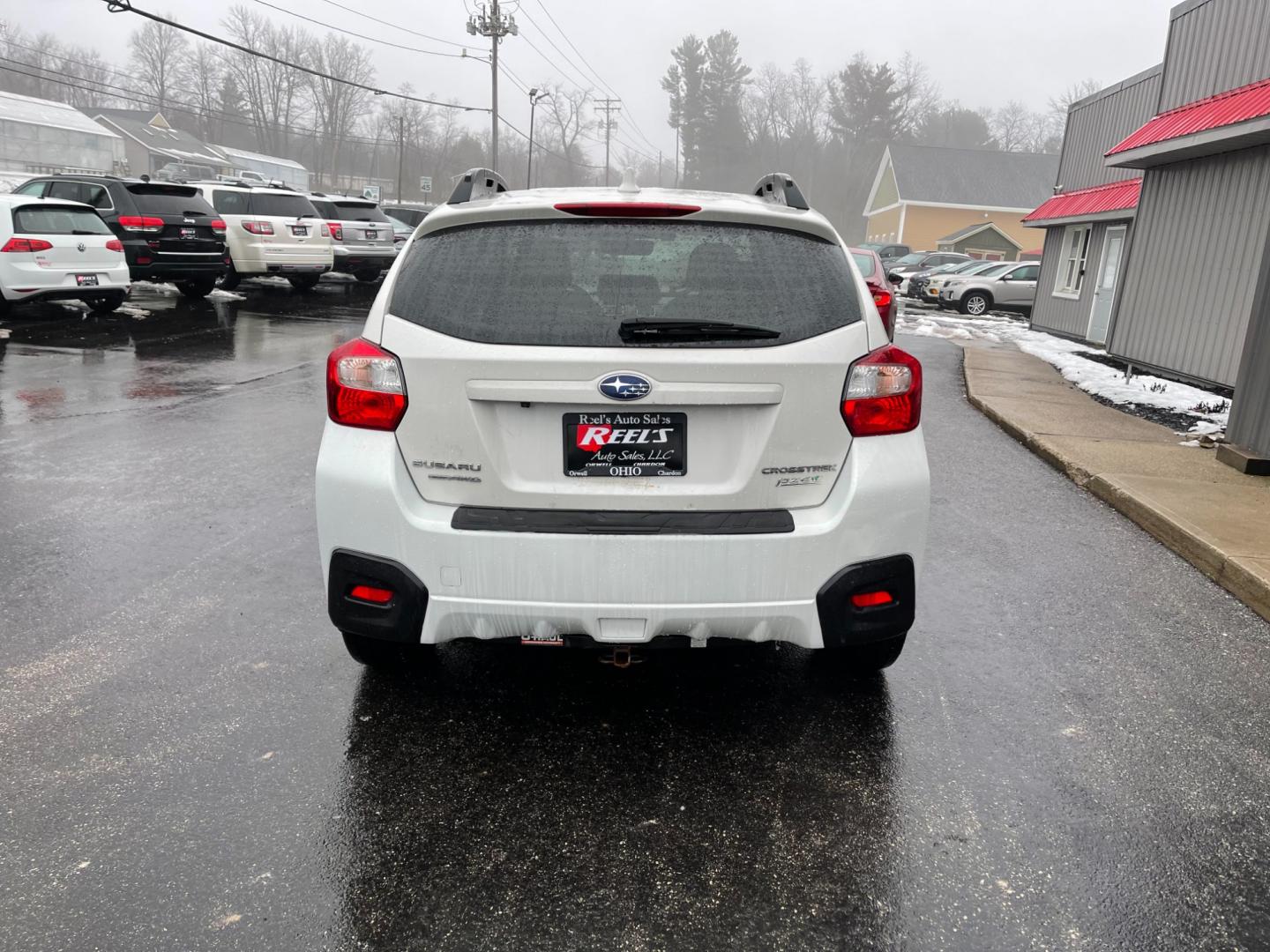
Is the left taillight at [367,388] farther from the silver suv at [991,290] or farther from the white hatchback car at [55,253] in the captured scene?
the silver suv at [991,290]

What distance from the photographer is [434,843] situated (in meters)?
2.60

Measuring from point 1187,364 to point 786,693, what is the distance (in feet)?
36.3

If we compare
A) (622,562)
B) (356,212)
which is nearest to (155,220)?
(356,212)

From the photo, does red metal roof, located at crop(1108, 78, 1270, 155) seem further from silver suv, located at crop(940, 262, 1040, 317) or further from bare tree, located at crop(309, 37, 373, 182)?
bare tree, located at crop(309, 37, 373, 182)

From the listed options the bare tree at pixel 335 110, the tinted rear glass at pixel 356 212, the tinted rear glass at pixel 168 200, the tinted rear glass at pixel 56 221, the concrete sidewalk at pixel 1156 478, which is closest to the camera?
the concrete sidewalk at pixel 1156 478

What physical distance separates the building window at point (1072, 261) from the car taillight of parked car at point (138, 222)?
58.6 feet

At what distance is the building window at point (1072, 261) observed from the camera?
1945cm

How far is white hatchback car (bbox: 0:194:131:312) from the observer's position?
12633 mm

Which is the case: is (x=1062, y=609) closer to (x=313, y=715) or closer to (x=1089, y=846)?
(x=1089, y=846)

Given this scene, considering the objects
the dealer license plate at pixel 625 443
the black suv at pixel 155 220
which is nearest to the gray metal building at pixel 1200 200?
the dealer license plate at pixel 625 443

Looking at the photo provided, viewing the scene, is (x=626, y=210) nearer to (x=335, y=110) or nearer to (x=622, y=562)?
(x=622, y=562)

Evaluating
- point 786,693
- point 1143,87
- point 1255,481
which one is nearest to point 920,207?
point 1143,87

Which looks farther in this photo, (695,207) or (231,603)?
(231,603)

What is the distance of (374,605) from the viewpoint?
293 centimetres
